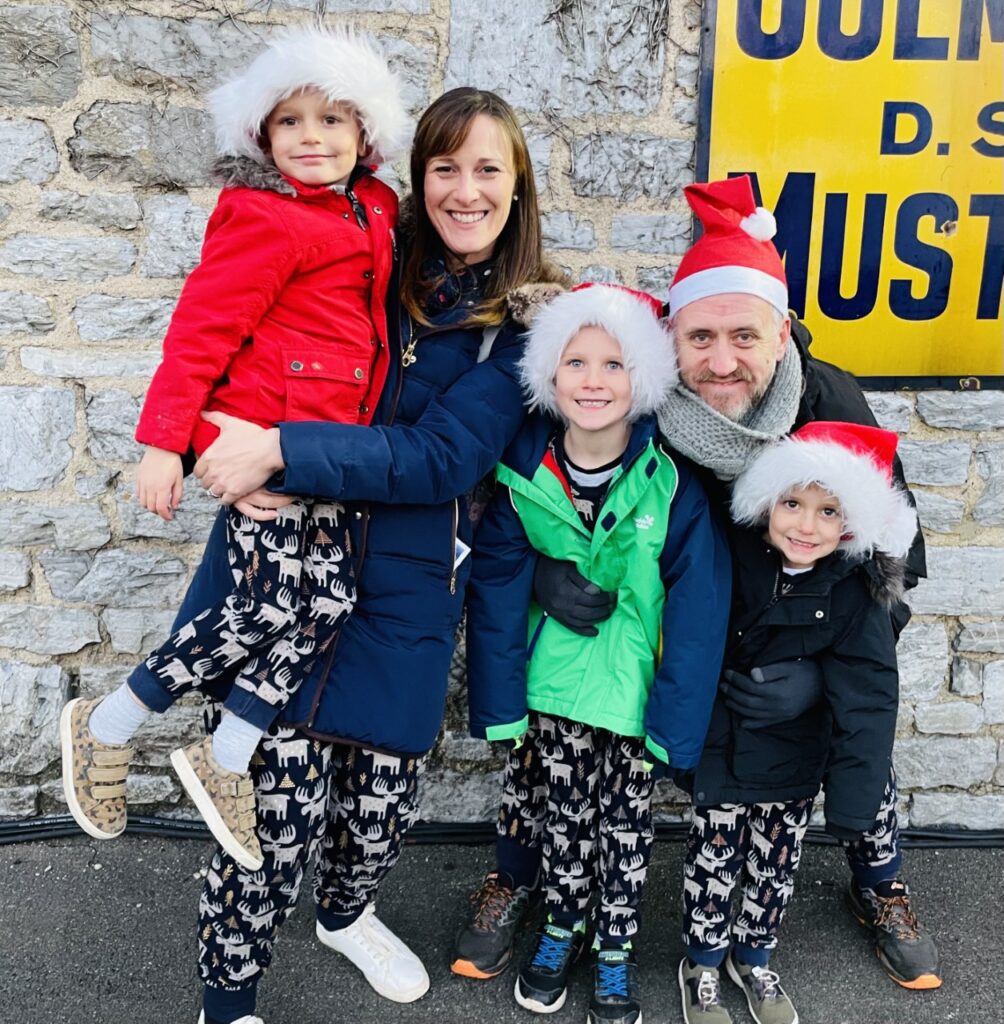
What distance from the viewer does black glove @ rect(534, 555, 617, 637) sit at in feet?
7.07

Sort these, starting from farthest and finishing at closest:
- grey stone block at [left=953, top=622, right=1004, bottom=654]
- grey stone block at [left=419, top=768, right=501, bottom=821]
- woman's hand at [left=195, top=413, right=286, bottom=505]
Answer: grey stone block at [left=419, top=768, right=501, bottom=821]
grey stone block at [left=953, top=622, right=1004, bottom=654]
woman's hand at [left=195, top=413, right=286, bottom=505]

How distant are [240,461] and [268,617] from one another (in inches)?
13.1

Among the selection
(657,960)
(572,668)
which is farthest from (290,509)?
(657,960)

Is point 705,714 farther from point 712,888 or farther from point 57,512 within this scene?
point 57,512

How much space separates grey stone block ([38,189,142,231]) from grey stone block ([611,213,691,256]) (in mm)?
1403

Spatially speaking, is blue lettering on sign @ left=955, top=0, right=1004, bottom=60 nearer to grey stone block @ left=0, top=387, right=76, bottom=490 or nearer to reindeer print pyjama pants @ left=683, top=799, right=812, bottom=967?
reindeer print pyjama pants @ left=683, top=799, right=812, bottom=967

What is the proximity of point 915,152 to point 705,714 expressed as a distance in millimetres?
1775

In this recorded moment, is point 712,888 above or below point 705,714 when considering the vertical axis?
below

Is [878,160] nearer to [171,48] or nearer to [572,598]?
[572,598]

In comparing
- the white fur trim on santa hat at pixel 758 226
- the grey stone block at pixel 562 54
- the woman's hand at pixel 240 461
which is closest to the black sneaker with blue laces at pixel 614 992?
the woman's hand at pixel 240 461

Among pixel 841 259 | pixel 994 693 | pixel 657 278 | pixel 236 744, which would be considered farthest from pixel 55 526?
pixel 994 693

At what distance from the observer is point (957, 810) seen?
3154 millimetres

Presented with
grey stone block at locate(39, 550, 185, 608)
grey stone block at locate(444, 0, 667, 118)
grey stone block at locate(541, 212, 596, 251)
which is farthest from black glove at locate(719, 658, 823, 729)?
grey stone block at locate(39, 550, 185, 608)

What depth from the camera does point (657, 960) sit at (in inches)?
103
